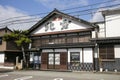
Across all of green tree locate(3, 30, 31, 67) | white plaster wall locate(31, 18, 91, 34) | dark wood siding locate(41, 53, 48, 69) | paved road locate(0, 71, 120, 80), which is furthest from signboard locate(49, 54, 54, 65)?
paved road locate(0, 71, 120, 80)

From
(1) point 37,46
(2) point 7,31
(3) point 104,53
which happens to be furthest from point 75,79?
(2) point 7,31

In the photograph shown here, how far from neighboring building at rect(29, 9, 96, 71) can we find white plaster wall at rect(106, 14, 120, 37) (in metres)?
2.13

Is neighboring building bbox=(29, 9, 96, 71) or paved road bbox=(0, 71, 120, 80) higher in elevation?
neighboring building bbox=(29, 9, 96, 71)

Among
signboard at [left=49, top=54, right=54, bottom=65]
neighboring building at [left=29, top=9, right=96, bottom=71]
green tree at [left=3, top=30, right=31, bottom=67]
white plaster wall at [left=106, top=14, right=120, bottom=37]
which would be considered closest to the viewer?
white plaster wall at [left=106, top=14, right=120, bottom=37]

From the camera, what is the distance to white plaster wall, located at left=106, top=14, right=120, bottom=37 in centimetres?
2494

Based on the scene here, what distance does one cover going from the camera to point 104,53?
971 inches

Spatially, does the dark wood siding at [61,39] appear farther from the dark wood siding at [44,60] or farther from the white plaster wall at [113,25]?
the white plaster wall at [113,25]

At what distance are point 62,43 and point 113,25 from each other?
7.67 metres

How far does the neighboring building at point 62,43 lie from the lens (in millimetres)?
26641

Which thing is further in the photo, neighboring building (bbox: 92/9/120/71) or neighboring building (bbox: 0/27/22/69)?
neighboring building (bbox: 0/27/22/69)

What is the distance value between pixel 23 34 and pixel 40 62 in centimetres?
535

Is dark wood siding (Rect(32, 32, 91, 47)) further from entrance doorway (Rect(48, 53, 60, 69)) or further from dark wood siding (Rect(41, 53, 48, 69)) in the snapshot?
dark wood siding (Rect(41, 53, 48, 69))

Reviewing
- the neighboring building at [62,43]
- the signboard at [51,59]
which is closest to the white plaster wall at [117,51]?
the neighboring building at [62,43]

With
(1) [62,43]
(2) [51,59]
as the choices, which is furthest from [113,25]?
(2) [51,59]
